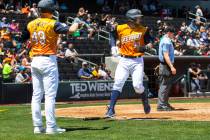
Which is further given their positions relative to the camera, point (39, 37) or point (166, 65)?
point (166, 65)

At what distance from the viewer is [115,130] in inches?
400

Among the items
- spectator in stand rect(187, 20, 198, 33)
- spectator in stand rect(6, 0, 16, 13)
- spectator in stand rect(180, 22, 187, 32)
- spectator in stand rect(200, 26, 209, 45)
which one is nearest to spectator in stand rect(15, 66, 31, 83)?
spectator in stand rect(6, 0, 16, 13)

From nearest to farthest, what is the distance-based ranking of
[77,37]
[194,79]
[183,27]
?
[194,79] → [77,37] → [183,27]

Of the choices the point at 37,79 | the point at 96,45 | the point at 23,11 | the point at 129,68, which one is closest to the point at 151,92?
the point at 96,45

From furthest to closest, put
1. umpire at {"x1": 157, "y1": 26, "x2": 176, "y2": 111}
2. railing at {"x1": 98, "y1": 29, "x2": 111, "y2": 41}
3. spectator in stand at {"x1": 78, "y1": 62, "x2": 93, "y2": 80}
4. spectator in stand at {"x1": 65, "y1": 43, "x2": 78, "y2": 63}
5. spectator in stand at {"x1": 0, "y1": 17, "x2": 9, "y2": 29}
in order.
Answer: railing at {"x1": 98, "y1": 29, "x2": 111, "y2": 41} < spectator in stand at {"x1": 0, "y1": 17, "x2": 9, "y2": 29} < spectator in stand at {"x1": 65, "y1": 43, "x2": 78, "y2": 63} < spectator in stand at {"x1": 78, "y1": 62, "x2": 93, "y2": 80} < umpire at {"x1": 157, "y1": 26, "x2": 176, "y2": 111}

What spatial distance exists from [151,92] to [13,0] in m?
10.3

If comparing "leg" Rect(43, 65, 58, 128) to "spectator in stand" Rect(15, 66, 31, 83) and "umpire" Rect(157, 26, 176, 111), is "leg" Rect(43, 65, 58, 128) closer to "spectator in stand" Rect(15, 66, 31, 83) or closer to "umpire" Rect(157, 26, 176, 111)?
"umpire" Rect(157, 26, 176, 111)

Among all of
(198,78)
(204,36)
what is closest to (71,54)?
(198,78)

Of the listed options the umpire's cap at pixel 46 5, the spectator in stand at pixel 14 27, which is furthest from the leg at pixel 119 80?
the spectator in stand at pixel 14 27

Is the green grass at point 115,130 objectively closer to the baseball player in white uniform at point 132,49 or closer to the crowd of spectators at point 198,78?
the baseball player in white uniform at point 132,49

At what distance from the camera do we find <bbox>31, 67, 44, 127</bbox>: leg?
10.0 meters

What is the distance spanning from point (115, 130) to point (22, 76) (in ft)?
44.4

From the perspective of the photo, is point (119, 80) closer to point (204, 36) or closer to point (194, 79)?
point (194, 79)

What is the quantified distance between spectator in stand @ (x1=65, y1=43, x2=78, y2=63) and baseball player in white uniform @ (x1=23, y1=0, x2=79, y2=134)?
1678 centimetres
